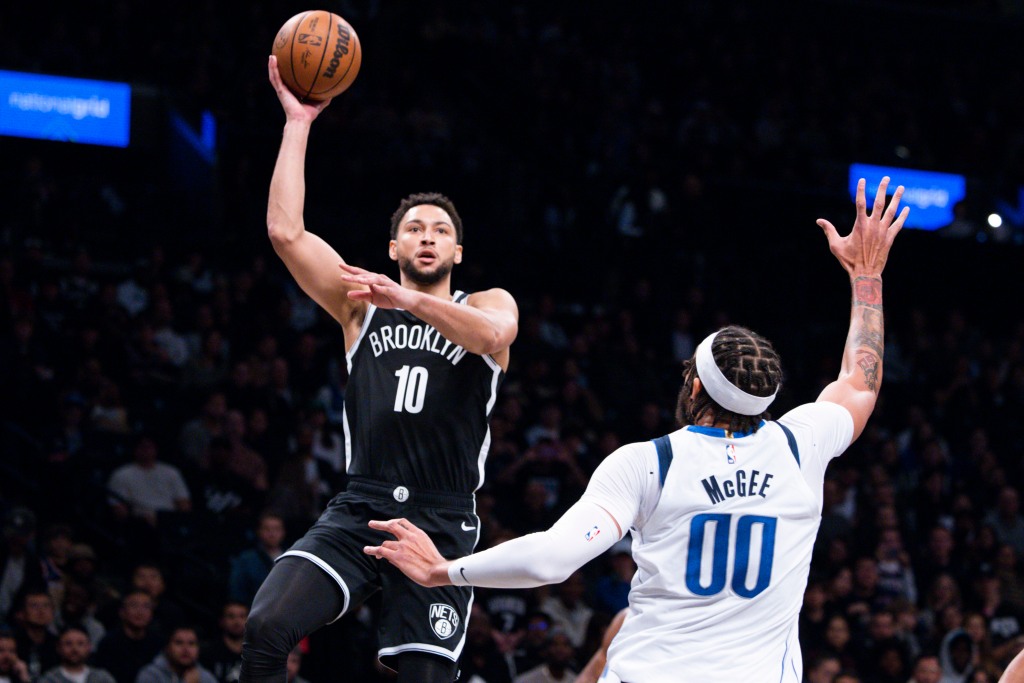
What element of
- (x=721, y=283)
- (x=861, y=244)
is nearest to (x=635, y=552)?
(x=861, y=244)

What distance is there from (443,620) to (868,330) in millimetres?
2134

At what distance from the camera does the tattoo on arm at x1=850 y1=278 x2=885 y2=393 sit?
473 cm

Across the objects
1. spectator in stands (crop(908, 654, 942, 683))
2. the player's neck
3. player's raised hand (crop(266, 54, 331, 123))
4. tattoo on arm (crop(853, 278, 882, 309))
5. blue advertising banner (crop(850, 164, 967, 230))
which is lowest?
spectator in stands (crop(908, 654, 942, 683))

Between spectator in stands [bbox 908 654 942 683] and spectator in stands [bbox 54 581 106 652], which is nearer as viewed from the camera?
spectator in stands [bbox 54 581 106 652]

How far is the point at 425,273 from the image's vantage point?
586 centimetres

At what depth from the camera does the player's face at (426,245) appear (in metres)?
5.86

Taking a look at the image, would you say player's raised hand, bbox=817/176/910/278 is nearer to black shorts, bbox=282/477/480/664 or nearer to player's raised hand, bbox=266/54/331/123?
black shorts, bbox=282/477/480/664

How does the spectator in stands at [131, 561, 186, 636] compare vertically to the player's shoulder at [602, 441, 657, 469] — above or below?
below

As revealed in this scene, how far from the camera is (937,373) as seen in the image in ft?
56.9

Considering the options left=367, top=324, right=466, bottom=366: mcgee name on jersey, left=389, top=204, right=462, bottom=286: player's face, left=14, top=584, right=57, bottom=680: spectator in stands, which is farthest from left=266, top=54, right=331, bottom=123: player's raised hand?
left=14, top=584, right=57, bottom=680: spectator in stands

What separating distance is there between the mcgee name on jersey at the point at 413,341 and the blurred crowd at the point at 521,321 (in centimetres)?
464

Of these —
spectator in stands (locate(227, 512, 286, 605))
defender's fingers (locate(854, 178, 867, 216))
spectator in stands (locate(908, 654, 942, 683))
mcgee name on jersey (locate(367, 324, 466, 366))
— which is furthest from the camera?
spectator in stands (locate(908, 654, 942, 683))

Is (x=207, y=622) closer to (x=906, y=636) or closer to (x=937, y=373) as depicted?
(x=906, y=636)

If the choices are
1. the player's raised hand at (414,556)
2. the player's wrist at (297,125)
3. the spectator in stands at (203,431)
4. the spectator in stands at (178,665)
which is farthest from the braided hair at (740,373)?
the spectator in stands at (203,431)
